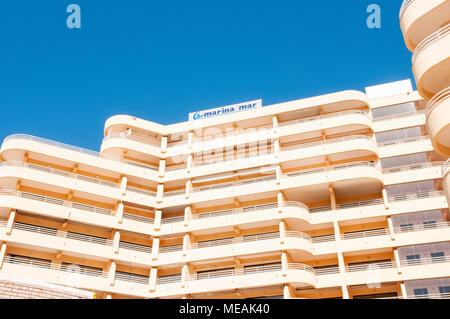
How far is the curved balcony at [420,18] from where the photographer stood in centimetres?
2106

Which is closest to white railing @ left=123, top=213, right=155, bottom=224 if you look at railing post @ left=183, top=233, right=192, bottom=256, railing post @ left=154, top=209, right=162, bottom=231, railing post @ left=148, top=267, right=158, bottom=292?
railing post @ left=154, top=209, right=162, bottom=231

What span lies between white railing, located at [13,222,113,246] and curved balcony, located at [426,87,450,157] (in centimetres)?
3134

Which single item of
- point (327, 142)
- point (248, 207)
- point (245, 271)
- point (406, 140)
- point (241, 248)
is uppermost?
point (327, 142)

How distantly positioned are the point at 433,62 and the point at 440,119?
292 cm

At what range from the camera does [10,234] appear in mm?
37562

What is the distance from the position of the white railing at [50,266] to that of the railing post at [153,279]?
4.07 meters

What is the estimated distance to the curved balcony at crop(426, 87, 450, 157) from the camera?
1857 centimetres

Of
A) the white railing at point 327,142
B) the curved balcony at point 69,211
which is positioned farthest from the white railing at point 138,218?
the white railing at point 327,142

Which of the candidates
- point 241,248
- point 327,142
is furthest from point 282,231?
point 327,142

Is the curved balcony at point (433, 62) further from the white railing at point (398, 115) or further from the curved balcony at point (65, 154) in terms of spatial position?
the curved balcony at point (65, 154)

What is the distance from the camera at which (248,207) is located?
44.3 meters

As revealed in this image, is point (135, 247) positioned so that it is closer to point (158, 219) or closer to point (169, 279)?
point (158, 219)

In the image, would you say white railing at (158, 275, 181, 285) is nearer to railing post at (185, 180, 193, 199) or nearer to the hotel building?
the hotel building
